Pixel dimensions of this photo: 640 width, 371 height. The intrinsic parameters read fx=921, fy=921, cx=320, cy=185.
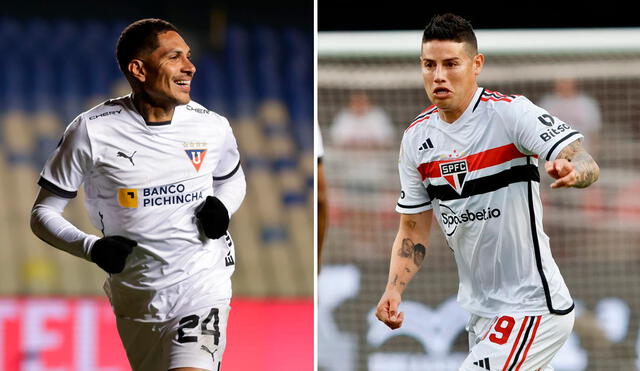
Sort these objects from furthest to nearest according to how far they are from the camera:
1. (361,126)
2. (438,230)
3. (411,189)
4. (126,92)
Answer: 1. (361,126)
2. (438,230)
3. (126,92)
4. (411,189)

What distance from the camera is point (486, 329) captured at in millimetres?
3133

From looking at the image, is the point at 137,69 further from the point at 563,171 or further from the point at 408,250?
the point at 563,171

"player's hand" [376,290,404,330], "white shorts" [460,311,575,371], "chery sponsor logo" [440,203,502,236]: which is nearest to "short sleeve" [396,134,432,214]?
"chery sponsor logo" [440,203,502,236]

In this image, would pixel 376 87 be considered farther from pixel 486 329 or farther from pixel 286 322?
pixel 486 329

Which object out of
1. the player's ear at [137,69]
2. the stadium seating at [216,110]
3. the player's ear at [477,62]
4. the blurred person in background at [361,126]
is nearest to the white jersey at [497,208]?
the player's ear at [477,62]

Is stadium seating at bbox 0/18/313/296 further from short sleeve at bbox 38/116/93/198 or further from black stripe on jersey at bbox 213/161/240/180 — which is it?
short sleeve at bbox 38/116/93/198

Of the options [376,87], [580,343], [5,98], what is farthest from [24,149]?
[580,343]

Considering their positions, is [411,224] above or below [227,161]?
below

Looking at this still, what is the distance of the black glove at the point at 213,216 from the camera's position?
3.06 metres

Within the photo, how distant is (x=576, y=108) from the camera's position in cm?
721

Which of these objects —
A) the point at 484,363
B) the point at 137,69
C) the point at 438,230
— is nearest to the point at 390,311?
the point at 484,363

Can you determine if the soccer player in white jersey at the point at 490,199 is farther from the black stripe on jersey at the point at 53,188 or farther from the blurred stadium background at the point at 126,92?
the blurred stadium background at the point at 126,92

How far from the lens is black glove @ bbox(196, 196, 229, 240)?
306 cm

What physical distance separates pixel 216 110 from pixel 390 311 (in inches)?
170
